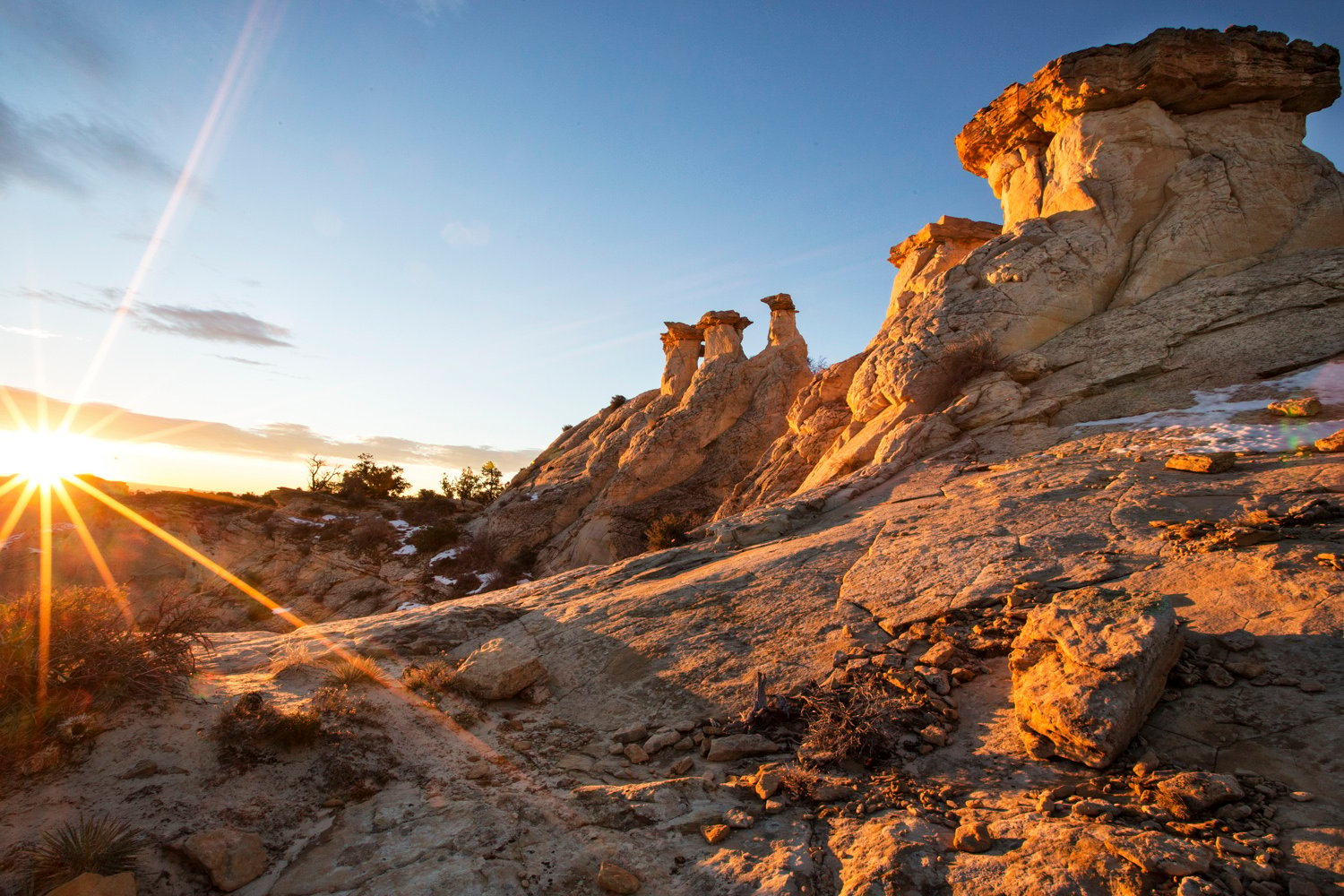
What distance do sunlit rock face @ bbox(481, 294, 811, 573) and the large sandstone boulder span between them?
19580mm

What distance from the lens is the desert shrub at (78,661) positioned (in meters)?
4.77

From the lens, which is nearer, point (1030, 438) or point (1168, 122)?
point (1030, 438)

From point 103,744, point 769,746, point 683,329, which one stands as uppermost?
point 683,329

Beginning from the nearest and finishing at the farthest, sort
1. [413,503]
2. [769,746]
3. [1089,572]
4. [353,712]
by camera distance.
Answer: [769,746], [353,712], [1089,572], [413,503]

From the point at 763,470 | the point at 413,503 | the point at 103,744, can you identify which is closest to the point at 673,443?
the point at 763,470

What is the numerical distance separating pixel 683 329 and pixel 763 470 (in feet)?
47.9

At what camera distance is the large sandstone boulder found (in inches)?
174

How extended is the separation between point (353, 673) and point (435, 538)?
21.6 m

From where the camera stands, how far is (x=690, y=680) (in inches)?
277

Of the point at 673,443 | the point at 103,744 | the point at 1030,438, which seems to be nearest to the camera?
the point at 103,744

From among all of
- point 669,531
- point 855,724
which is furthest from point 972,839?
point 669,531

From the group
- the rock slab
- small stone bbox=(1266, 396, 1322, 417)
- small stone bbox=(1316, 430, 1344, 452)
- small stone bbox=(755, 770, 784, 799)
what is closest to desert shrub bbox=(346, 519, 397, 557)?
the rock slab

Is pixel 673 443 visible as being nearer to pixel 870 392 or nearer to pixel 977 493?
pixel 870 392

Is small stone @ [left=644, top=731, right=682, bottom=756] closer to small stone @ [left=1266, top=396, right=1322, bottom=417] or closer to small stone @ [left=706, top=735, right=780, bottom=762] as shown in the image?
small stone @ [left=706, top=735, right=780, bottom=762]
